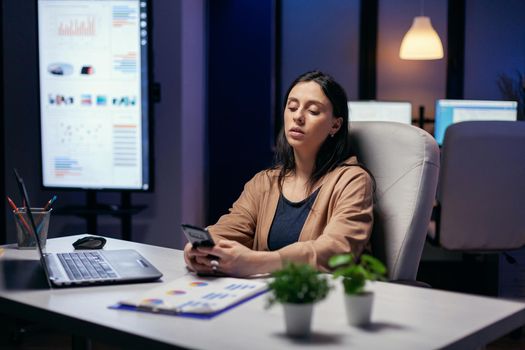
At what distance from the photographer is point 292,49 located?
5590 mm

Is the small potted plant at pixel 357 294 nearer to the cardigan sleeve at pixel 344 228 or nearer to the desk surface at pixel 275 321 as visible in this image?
the desk surface at pixel 275 321

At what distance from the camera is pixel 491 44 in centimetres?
535

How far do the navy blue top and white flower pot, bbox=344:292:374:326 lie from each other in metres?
0.83

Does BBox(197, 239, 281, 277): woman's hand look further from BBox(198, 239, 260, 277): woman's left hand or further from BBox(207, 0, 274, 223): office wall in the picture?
BBox(207, 0, 274, 223): office wall

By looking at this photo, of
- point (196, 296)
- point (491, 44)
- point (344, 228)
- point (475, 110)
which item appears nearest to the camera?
point (196, 296)

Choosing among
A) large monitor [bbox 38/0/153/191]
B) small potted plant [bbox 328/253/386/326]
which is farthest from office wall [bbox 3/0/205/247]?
small potted plant [bbox 328/253/386/326]

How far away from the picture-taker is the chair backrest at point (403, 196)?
6.16 feet

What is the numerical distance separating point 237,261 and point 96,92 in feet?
6.89

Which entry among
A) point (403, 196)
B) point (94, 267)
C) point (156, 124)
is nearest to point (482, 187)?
point (403, 196)

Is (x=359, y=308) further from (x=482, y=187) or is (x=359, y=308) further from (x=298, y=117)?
(x=482, y=187)

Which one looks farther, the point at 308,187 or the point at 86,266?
the point at 308,187

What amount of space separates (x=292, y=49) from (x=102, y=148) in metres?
2.49

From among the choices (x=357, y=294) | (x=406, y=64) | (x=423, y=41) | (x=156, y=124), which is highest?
(x=423, y=41)

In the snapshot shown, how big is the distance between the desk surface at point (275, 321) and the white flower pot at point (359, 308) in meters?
0.02
